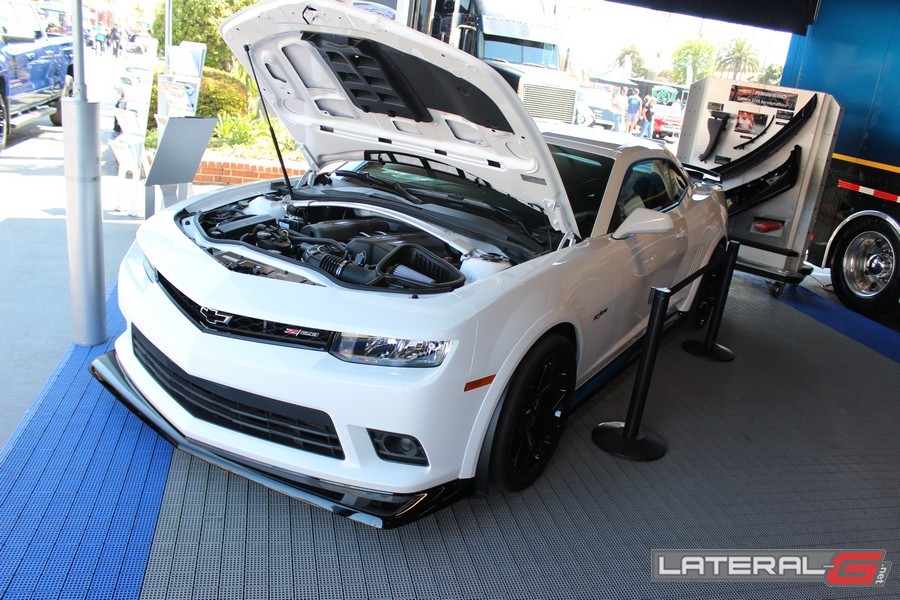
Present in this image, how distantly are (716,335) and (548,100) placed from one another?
23.5ft

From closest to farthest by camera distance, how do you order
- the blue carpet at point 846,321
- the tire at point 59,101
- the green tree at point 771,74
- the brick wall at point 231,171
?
the blue carpet at point 846,321 → the brick wall at point 231,171 → the tire at point 59,101 → the green tree at point 771,74

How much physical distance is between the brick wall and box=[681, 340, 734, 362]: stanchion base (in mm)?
5429

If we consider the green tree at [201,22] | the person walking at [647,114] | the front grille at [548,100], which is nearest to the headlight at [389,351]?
the front grille at [548,100]

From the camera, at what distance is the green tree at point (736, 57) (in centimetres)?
1606

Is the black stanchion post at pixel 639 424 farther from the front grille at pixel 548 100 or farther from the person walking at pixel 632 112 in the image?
the person walking at pixel 632 112

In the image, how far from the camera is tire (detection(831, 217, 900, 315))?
6.08 meters

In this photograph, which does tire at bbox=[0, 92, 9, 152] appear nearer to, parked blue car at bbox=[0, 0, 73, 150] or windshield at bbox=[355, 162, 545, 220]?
parked blue car at bbox=[0, 0, 73, 150]

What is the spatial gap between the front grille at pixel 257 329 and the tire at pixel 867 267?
5723mm

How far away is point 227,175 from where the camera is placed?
815cm

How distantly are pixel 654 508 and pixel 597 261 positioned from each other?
1099 millimetres

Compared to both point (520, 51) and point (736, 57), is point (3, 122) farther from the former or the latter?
point (736, 57)

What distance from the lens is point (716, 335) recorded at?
15.8 ft

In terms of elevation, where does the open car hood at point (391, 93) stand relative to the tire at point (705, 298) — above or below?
above

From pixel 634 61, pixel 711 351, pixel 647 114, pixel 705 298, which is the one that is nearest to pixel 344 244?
pixel 711 351
